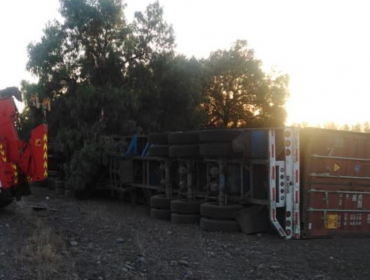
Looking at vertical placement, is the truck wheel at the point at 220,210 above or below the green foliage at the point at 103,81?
A: below

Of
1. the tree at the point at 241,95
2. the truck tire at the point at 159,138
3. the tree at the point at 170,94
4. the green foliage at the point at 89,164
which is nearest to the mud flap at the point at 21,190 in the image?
the truck tire at the point at 159,138

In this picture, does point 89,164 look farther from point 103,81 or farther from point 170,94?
point 170,94

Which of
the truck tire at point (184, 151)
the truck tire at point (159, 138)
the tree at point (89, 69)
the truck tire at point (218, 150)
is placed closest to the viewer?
the truck tire at point (218, 150)

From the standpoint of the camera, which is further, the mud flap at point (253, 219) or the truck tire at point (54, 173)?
the truck tire at point (54, 173)

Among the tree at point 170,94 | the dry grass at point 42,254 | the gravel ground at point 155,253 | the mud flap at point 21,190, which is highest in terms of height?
the tree at point 170,94

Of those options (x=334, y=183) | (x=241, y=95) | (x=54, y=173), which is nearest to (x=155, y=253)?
(x=334, y=183)

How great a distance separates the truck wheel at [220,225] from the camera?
823cm

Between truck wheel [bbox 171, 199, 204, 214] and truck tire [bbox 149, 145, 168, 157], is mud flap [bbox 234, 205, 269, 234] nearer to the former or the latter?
truck wheel [bbox 171, 199, 204, 214]

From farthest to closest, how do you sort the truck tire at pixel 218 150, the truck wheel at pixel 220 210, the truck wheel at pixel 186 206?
the truck wheel at pixel 186 206, the truck wheel at pixel 220 210, the truck tire at pixel 218 150

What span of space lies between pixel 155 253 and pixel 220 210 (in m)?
2.24

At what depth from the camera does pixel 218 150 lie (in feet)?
27.1

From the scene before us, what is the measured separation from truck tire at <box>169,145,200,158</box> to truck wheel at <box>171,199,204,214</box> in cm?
98

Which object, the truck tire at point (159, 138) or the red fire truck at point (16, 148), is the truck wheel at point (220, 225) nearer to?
the truck tire at point (159, 138)

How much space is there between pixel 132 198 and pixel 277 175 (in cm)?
607
